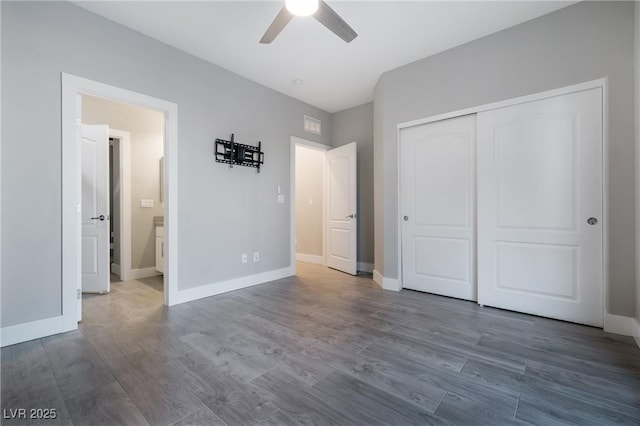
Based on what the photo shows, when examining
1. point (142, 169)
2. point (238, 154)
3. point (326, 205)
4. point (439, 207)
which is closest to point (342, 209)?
point (326, 205)

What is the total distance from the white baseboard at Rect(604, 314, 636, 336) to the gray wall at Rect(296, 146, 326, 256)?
3795 millimetres

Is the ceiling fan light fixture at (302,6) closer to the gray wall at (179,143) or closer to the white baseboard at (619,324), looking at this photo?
the gray wall at (179,143)

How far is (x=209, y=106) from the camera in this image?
332 centimetres

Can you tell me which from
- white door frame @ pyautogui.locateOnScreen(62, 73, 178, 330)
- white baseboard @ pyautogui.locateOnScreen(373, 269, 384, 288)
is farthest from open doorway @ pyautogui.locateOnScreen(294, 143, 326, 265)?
white door frame @ pyautogui.locateOnScreen(62, 73, 178, 330)

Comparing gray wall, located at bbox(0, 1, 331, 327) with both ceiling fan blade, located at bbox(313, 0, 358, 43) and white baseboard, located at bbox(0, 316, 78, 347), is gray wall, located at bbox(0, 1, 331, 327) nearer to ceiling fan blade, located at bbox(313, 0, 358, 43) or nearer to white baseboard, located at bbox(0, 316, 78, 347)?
white baseboard, located at bbox(0, 316, 78, 347)

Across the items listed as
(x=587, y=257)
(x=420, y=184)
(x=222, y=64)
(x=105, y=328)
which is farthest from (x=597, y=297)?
(x=222, y=64)

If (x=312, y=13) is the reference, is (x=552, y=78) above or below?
below

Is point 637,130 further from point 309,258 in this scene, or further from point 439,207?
point 309,258

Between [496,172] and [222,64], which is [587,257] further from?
[222,64]

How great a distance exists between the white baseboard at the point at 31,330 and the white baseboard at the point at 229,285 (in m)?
0.93

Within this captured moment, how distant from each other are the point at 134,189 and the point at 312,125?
9.86 feet

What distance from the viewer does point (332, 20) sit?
2082 mm

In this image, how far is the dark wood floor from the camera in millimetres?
1393

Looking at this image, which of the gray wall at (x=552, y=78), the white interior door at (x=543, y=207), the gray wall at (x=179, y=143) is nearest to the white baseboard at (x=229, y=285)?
the gray wall at (x=179, y=143)
